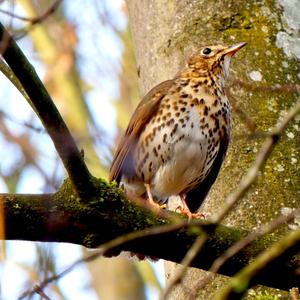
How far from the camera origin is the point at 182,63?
5.91 meters

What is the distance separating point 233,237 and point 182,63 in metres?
2.27

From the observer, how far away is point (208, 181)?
5730 mm

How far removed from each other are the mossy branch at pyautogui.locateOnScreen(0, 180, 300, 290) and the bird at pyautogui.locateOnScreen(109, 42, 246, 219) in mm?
1790

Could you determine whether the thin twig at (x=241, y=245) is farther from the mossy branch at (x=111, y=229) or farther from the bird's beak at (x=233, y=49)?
the bird's beak at (x=233, y=49)

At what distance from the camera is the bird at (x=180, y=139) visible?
5816 millimetres

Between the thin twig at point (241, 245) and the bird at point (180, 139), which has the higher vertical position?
the bird at point (180, 139)

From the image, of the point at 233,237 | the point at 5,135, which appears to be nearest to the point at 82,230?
the point at 233,237

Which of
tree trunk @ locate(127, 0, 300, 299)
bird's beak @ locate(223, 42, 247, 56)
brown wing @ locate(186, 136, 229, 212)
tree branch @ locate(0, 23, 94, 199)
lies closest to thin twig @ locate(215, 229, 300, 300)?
tree branch @ locate(0, 23, 94, 199)

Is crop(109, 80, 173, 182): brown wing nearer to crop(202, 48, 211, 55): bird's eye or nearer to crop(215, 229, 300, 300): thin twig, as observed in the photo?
crop(202, 48, 211, 55): bird's eye

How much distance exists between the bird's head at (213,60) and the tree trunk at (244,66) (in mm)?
87

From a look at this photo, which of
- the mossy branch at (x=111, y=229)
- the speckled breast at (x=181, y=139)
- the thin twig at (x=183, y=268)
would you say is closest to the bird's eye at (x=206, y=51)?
the speckled breast at (x=181, y=139)

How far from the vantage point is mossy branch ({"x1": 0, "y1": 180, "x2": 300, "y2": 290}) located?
355 cm

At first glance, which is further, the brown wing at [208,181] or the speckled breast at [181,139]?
the speckled breast at [181,139]

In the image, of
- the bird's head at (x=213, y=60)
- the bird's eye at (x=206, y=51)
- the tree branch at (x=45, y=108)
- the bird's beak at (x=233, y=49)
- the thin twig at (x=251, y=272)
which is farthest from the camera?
the bird's eye at (x=206, y=51)
